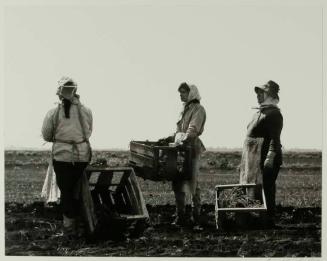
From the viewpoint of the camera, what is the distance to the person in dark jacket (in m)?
6.36

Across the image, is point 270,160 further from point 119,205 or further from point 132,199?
point 119,205

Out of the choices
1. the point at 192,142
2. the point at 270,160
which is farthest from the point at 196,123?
the point at 270,160

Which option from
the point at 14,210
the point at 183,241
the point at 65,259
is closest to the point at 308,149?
the point at 183,241

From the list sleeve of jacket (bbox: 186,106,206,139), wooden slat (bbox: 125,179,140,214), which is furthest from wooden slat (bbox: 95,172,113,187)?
sleeve of jacket (bbox: 186,106,206,139)

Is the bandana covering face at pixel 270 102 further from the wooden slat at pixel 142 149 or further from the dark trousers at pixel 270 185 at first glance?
the wooden slat at pixel 142 149

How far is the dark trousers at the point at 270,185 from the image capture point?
641 cm

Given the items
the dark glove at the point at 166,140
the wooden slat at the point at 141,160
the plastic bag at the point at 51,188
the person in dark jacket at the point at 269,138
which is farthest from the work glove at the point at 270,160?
the plastic bag at the point at 51,188

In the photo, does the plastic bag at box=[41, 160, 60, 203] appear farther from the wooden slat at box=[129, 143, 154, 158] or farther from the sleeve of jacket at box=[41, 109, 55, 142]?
the wooden slat at box=[129, 143, 154, 158]

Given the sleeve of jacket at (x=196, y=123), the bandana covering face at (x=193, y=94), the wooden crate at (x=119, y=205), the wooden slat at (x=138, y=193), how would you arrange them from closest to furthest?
the wooden crate at (x=119, y=205), the wooden slat at (x=138, y=193), the sleeve of jacket at (x=196, y=123), the bandana covering face at (x=193, y=94)

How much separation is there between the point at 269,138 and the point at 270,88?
2.13 feet

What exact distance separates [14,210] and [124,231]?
1.77m

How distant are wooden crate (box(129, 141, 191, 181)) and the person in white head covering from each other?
0.52 feet

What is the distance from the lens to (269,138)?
6.37 meters

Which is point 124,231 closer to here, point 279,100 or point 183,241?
point 183,241
